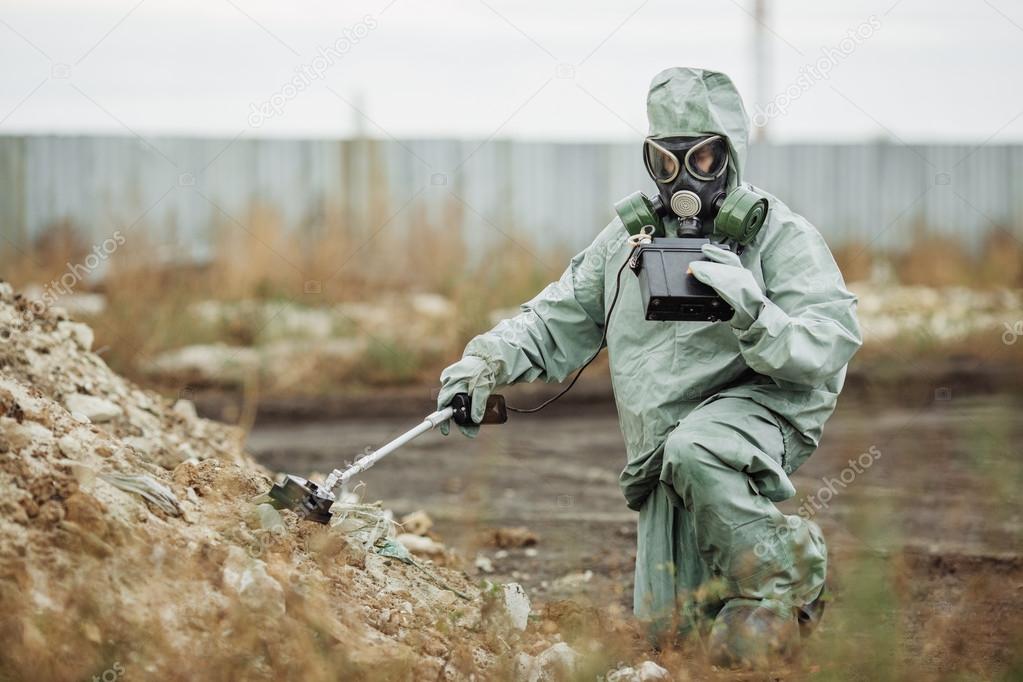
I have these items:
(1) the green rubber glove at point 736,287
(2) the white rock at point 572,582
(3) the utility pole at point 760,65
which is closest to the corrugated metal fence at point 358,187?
(3) the utility pole at point 760,65

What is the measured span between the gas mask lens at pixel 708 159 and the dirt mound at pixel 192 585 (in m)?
1.45

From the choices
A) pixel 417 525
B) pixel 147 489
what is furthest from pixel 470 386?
pixel 417 525

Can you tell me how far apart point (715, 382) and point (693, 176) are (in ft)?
2.17

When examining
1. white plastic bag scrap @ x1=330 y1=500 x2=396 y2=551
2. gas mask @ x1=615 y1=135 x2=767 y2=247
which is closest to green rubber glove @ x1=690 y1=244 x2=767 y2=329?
gas mask @ x1=615 y1=135 x2=767 y2=247

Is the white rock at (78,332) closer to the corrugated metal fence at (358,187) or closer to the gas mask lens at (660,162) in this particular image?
the gas mask lens at (660,162)

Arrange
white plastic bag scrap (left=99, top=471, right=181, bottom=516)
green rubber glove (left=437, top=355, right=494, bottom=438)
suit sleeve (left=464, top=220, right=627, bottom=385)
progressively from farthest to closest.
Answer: suit sleeve (left=464, top=220, right=627, bottom=385) → green rubber glove (left=437, top=355, right=494, bottom=438) → white plastic bag scrap (left=99, top=471, right=181, bottom=516)

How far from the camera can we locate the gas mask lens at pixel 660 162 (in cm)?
396

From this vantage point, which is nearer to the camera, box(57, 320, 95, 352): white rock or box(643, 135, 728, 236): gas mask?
box(643, 135, 728, 236): gas mask

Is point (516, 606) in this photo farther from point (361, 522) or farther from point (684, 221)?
point (684, 221)

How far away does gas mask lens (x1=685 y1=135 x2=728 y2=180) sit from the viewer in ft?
12.9

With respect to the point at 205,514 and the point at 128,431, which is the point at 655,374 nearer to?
the point at 205,514

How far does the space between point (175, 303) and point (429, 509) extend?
499cm

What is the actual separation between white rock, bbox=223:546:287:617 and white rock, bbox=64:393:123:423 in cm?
159

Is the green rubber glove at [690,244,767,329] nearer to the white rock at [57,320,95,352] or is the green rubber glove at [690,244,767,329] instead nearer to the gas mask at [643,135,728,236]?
the gas mask at [643,135,728,236]
